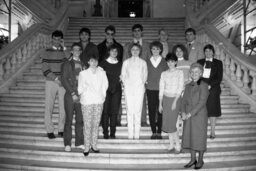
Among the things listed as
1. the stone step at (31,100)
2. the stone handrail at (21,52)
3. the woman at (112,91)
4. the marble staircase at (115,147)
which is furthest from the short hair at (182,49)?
the stone handrail at (21,52)

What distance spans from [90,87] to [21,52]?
3.73 m

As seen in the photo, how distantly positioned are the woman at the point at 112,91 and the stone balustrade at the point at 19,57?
115 inches

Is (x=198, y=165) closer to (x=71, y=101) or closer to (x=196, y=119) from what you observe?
(x=196, y=119)

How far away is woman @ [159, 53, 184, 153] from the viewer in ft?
15.0

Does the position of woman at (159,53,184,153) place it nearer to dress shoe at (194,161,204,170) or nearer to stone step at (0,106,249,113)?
dress shoe at (194,161,204,170)

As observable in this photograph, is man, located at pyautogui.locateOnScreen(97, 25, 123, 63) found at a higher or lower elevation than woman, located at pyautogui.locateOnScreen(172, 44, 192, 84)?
higher

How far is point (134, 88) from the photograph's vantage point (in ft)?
16.1

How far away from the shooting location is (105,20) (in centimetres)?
1162

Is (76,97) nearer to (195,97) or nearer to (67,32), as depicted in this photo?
(195,97)

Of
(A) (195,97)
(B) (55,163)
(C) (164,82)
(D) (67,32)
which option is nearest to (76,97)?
(B) (55,163)

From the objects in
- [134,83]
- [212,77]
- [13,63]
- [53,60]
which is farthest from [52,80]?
[212,77]

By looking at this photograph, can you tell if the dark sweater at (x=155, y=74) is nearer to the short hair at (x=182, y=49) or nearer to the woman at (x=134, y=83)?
the woman at (x=134, y=83)

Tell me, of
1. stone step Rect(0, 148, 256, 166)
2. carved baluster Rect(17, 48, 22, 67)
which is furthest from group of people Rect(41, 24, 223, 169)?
carved baluster Rect(17, 48, 22, 67)

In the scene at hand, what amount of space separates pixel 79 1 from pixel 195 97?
1251 cm
